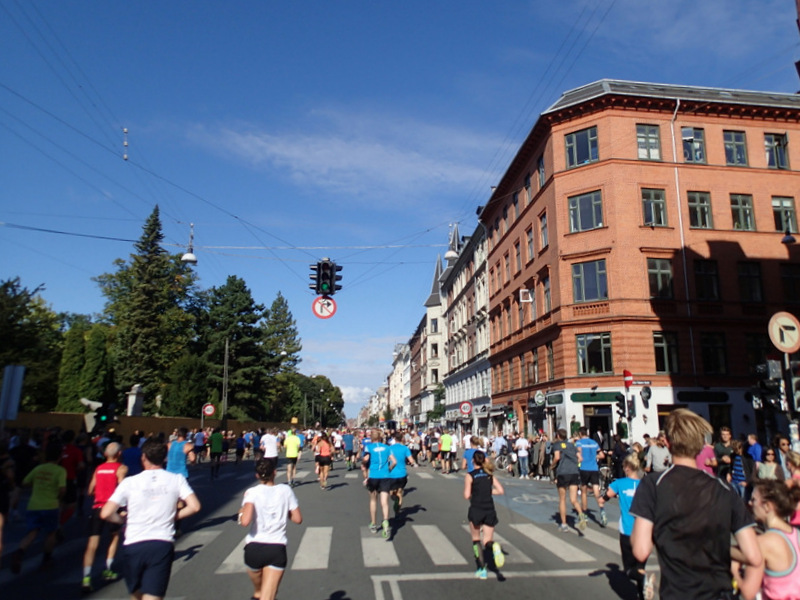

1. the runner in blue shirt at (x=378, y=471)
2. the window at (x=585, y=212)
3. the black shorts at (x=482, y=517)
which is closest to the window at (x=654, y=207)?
the window at (x=585, y=212)

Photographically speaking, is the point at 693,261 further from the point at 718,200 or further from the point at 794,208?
the point at 794,208

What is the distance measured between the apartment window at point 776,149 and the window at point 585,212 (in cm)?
972

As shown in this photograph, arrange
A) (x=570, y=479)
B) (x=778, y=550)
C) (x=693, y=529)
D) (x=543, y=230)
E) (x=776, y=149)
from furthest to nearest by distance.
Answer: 1. (x=543, y=230)
2. (x=776, y=149)
3. (x=570, y=479)
4. (x=778, y=550)
5. (x=693, y=529)

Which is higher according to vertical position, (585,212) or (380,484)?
(585,212)

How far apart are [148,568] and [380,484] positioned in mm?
6833

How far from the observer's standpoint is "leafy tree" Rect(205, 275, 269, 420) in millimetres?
63969

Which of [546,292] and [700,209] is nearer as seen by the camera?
[700,209]

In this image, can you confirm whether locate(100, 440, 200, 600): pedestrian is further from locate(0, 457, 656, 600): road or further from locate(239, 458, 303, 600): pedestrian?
locate(0, 457, 656, 600): road

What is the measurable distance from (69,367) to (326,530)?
33.7 metres

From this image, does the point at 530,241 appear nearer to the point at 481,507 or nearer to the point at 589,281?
the point at 589,281

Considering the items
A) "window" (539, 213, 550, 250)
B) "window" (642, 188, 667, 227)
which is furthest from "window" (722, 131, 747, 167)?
"window" (539, 213, 550, 250)

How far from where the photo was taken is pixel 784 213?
3181cm

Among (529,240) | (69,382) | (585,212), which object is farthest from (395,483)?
(69,382)

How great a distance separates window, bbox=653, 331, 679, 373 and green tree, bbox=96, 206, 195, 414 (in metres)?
41.9
